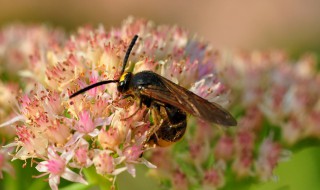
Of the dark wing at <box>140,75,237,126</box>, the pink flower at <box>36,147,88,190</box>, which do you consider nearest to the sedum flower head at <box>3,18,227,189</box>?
the pink flower at <box>36,147,88,190</box>

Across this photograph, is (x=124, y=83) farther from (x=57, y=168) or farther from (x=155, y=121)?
(x=57, y=168)

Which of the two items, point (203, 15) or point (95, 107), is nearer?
point (95, 107)

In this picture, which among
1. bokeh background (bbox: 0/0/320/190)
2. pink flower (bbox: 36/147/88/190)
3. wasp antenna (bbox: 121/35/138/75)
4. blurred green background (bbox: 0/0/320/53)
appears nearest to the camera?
pink flower (bbox: 36/147/88/190)

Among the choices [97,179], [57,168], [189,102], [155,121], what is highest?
[189,102]

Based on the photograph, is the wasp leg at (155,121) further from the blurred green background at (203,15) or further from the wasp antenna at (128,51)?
the blurred green background at (203,15)

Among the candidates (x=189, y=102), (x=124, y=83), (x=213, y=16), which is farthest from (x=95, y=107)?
(x=213, y=16)

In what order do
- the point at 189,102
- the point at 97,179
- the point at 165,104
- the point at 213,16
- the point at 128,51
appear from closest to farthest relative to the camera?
the point at 189,102 < the point at 165,104 < the point at 97,179 < the point at 128,51 < the point at 213,16

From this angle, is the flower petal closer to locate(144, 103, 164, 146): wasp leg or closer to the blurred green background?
locate(144, 103, 164, 146): wasp leg

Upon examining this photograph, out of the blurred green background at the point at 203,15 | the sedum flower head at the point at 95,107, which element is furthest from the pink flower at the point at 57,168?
the blurred green background at the point at 203,15
